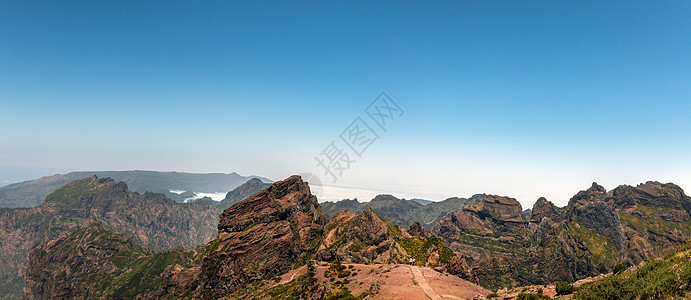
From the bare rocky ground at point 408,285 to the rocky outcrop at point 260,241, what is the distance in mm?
69498

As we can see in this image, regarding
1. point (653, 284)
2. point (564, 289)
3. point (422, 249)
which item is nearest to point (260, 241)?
point (422, 249)

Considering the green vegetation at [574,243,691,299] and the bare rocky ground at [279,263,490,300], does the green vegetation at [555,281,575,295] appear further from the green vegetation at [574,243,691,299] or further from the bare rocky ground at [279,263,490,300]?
the bare rocky ground at [279,263,490,300]

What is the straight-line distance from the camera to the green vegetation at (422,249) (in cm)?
11800

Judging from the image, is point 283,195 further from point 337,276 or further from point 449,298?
point 449,298

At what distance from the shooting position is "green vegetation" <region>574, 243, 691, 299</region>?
19.6m

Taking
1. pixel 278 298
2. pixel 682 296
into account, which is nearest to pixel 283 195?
pixel 278 298

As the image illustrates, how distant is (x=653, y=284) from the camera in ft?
68.7

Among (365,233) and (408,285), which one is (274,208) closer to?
(365,233)

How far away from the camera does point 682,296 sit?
735 inches

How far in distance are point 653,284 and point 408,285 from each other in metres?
38.4

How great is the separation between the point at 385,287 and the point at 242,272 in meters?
99.2

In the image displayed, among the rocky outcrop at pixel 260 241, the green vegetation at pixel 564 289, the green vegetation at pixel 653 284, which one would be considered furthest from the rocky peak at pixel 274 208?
the green vegetation at pixel 653 284

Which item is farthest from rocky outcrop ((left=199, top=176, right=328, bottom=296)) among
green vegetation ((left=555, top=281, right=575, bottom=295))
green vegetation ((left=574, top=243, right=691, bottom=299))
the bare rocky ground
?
green vegetation ((left=574, top=243, right=691, bottom=299))

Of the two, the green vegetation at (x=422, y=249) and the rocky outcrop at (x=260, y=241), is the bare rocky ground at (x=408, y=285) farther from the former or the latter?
the rocky outcrop at (x=260, y=241)
